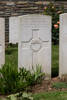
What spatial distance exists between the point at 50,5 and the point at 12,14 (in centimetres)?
167

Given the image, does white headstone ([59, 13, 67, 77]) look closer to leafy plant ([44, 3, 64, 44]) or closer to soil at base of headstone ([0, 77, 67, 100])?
soil at base of headstone ([0, 77, 67, 100])

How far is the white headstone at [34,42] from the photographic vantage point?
5.44 m

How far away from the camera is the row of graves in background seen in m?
5.43

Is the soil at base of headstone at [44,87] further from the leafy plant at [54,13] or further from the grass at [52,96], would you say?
the leafy plant at [54,13]

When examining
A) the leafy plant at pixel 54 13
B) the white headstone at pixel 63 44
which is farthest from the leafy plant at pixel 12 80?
the leafy plant at pixel 54 13

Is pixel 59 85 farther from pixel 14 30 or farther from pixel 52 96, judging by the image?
pixel 14 30

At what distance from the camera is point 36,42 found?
5547 mm

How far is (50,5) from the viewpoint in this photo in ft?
36.7

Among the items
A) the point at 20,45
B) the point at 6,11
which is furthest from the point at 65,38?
the point at 6,11

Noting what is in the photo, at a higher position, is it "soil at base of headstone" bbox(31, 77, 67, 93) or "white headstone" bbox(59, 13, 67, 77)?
"white headstone" bbox(59, 13, 67, 77)

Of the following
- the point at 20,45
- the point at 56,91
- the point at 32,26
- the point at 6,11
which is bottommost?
the point at 56,91

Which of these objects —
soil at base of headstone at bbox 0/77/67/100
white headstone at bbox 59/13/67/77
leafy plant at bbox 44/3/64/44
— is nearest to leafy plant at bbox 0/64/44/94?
soil at base of headstone at bbox 0/77/67/100

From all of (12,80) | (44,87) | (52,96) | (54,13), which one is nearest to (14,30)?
(54,13)

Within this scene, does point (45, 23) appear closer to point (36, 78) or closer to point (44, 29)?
point (44, 29)
